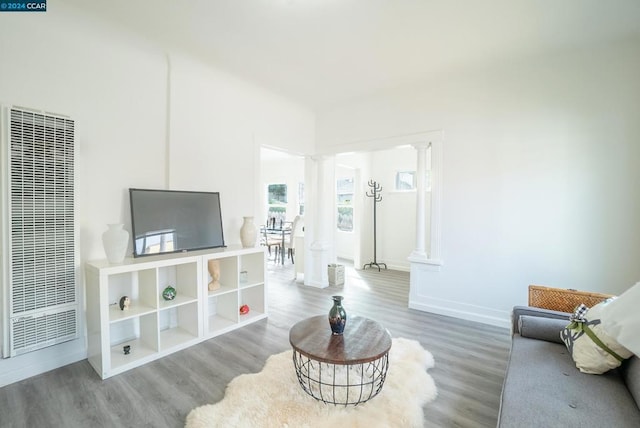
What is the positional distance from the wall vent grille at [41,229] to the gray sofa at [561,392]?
2.96 m

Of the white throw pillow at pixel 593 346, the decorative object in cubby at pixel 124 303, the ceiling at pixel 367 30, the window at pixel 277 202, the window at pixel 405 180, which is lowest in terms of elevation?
the decorative object in cubby at pixel 124 303

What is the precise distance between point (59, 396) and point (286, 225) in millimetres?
6228

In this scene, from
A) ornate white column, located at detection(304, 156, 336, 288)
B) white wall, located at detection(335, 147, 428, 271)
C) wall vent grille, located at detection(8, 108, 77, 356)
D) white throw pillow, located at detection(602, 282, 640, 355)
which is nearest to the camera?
white throw pillow, located at detection(602, 282, 640, 355)

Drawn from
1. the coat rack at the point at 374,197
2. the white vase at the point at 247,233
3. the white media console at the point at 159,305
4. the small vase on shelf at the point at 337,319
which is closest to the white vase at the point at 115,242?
the white media console at the point at 159,305

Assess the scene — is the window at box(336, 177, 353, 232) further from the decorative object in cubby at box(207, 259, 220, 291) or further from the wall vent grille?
the wall vent grille

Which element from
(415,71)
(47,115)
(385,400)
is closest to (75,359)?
(47,115)

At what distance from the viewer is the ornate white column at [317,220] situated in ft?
15.6

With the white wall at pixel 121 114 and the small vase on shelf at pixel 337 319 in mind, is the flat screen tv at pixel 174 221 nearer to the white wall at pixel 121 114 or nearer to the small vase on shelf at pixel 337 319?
the white wall at pixel 121 114

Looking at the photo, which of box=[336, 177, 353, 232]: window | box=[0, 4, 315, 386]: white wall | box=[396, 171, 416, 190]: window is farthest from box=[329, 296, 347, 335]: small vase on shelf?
box=[336, 177, 353, 232]: window

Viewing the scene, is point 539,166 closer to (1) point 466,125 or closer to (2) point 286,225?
(1) point 466,125

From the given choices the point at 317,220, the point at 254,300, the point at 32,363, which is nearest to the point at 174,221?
the point at 254,300

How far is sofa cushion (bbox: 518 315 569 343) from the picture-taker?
1878mm

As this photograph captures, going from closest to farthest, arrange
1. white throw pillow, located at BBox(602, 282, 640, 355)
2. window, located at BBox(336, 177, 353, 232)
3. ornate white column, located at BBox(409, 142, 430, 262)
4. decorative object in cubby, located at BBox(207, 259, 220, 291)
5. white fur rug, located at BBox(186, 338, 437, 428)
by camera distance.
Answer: white throw pillow, located at BBox(602, 282, 640, 355)
white fur rug, located at BBox(186, 338, 437, 428)
decorative object in cubby, located at BBox(207, 259, 220, 291)
ornate white column, located at BBox(409, 142, 430, 262)
window, located at BBox(336, 177, 353, 232)

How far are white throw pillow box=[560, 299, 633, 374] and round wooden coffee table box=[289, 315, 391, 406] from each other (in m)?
1.03
